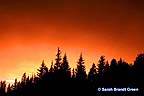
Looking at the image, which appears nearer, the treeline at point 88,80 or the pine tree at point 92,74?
the treeline at point 88,80

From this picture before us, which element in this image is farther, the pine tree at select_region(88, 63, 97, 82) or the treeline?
the pine tree at select_region(88, 63, 97, 82)

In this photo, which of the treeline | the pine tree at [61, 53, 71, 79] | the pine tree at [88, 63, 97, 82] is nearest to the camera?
the treeline

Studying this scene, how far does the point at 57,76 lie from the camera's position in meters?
107

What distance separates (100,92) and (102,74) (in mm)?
A: 20006

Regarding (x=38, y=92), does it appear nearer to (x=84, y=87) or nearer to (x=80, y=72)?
(x=80, y=72)

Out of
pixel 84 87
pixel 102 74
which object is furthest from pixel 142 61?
pixel 84 87

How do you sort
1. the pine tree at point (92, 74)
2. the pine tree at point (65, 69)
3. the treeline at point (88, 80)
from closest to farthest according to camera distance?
1. the treeline at point (88, 80)
2. the pine tree at point (65, 69)
3. the pine tree at point (92, 74)

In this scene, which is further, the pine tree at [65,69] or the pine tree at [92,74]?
the pine tree at [92,74]

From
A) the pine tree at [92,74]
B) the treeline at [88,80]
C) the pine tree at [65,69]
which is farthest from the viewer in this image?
the pine tree at [92,74]

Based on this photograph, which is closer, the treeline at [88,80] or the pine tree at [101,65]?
the treeline at [88,80]

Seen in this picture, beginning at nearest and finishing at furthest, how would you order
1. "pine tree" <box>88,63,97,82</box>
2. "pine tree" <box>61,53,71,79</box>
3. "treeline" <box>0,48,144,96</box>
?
"treeline" <box>0,48,144,96</box>, "pine tree" <box>61,53,71,79</box>, "pine tree" <box>88,63,97,82</box>

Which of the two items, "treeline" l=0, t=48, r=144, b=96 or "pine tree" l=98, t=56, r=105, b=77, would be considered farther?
"pine tree" l=98, t=56, r=105, b=77

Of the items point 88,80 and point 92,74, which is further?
point 92,74

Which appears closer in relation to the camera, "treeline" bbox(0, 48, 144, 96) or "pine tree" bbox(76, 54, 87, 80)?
"treeline" bbox(0, 48, 144, 96)
